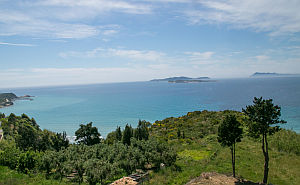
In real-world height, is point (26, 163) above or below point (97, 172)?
below

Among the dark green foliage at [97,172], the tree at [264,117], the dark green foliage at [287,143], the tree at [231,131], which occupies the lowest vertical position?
the dark green foliage at [287,143]

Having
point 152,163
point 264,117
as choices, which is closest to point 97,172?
point 152,163

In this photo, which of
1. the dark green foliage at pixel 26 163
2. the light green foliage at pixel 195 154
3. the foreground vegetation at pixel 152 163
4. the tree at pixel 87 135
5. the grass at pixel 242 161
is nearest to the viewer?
the foreground vegetation at pixel 152 163

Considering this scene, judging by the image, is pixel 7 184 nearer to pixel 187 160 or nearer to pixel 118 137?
pixel 187 160

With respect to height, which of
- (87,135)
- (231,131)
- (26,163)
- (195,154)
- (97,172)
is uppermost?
(231,131)

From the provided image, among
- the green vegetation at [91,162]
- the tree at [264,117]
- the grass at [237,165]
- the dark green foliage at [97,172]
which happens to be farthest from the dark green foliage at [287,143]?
the dark green foliage at [97,172]

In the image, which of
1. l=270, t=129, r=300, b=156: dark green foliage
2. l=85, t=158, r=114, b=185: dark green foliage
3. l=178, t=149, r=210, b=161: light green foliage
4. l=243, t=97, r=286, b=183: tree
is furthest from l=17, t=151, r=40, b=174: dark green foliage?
l=270, t=129, r=300, b=156: dark green foliage

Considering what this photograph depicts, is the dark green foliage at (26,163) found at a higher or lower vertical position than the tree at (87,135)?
higher

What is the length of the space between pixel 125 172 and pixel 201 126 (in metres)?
20.1

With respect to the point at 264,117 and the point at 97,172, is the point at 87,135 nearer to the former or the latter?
the point at 97,172

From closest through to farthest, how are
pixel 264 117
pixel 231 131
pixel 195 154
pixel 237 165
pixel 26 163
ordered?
pixel 264 117 < pixel 231 131 < pixel 26 163 < pixel 237 165 < pixel 195 154

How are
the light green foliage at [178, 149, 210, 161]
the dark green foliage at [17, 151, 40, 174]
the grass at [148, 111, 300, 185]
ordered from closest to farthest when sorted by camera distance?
1. the grass at [148, 111, 300, 185]
2. the dark green foliage at [17, 151, 40, 174]
3. the light green foliage at [178, 149, 210, 161]

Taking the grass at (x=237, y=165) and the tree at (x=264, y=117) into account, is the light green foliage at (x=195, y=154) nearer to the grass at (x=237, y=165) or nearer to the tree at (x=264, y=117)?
the grass at (x=237, y=165)

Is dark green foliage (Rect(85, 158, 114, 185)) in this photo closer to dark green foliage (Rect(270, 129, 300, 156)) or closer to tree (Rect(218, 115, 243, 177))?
tree (Rect(218, 115, 243, 177))
